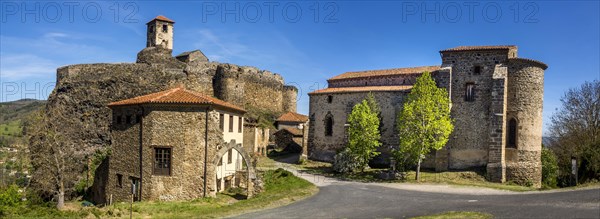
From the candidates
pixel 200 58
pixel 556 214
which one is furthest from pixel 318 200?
pixel 200 58

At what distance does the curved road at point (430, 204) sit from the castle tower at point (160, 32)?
42663mm

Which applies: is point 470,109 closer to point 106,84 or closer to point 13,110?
point 106,84

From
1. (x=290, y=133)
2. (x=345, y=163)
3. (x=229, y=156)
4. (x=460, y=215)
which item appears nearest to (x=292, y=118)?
(x=290, y=133)

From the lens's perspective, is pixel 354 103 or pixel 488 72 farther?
pixel 354 103

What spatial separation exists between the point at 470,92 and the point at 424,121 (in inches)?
211

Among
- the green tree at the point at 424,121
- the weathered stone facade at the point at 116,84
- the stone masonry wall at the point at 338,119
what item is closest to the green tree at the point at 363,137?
the stone masonry wall at the point at 338,119

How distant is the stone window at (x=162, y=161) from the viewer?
24.8 m

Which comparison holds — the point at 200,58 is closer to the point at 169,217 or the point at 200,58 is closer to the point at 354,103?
the point at 354,103

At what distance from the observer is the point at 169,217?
63.3 feet

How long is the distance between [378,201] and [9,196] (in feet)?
66.9

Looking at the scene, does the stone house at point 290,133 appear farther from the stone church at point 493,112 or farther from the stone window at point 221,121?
the stone window at point 221,121

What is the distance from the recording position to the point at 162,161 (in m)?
24.8

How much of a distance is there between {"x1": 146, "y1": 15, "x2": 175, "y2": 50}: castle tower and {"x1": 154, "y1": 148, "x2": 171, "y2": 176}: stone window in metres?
37.8

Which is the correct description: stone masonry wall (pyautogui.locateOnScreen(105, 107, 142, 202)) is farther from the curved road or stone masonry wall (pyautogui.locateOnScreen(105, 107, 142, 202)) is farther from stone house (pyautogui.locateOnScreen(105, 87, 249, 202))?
the curved road
